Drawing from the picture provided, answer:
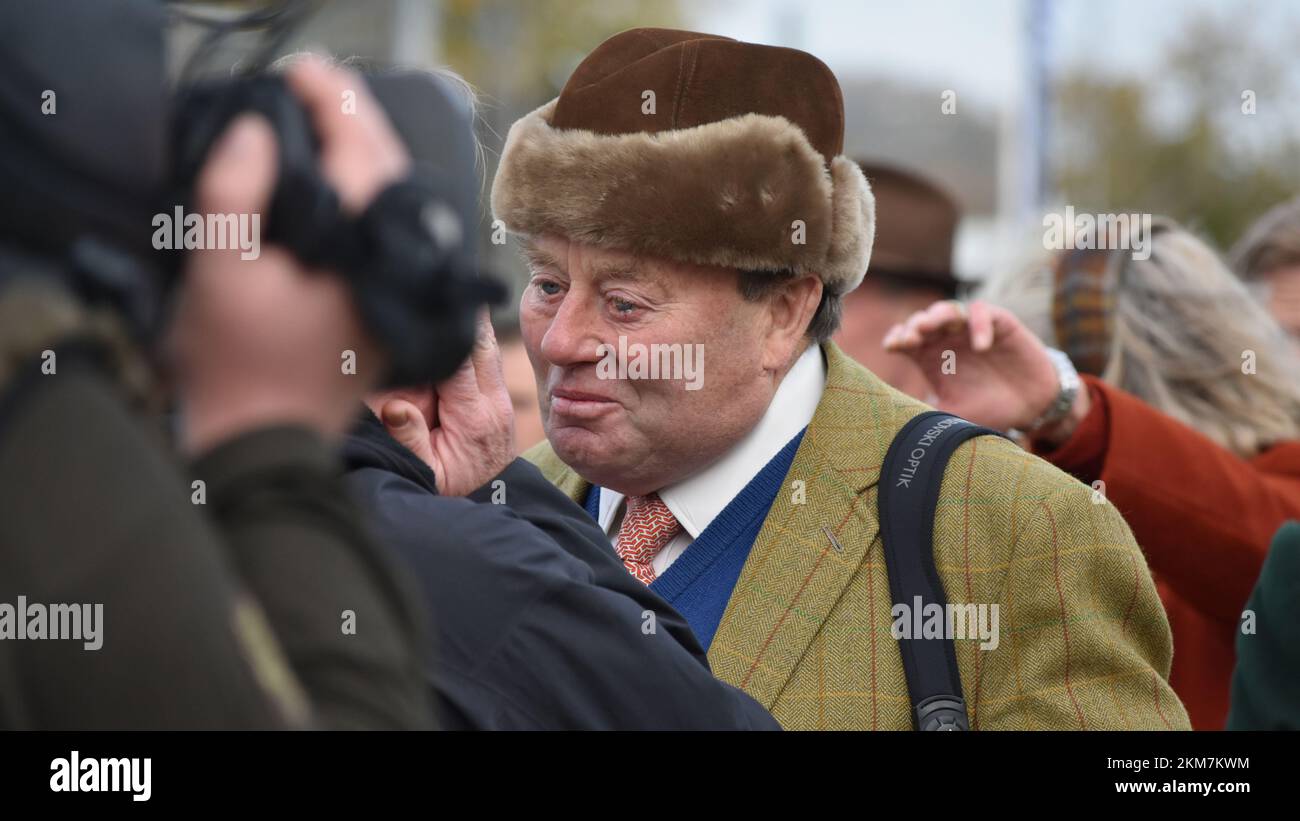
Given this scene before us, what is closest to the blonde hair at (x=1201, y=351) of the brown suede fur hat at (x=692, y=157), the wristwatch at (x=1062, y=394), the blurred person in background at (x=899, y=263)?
the wristwatch at (x=1062, y=394)

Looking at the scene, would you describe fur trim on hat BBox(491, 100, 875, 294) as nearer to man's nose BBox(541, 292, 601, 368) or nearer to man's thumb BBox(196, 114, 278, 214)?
man's nose BBox(541, 292, 601, 368)

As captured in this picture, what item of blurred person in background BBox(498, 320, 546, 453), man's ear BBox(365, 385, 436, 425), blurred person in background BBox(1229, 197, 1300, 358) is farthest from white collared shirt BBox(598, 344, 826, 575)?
blurred person in background BBox(498, 320, 546, 453)

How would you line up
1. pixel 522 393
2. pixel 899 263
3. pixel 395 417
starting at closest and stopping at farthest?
pixel 395 417 → pixel 899 263 → pixel 522 393

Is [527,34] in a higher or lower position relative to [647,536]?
higher

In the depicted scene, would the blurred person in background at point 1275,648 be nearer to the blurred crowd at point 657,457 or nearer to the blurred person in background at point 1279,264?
the blurred crowd at point 657,457

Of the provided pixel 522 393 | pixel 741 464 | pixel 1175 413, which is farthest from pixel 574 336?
pixel 522 393

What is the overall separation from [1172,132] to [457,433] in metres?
26.6

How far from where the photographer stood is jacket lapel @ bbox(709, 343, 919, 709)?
8.27 feet

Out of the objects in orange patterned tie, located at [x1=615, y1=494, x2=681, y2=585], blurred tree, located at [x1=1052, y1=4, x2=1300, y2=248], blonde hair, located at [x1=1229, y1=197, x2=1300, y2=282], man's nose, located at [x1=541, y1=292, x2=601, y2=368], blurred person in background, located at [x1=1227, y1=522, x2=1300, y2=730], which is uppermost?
blurred tree, located at [x1=1052, y1=4, x2=1300, y2=248]

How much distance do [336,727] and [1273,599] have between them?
6.68ft

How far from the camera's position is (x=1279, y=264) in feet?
14.8

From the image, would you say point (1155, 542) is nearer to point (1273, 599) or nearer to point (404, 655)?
point (1273, 599)

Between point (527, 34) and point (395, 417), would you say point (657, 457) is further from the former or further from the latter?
point (527, 34)
